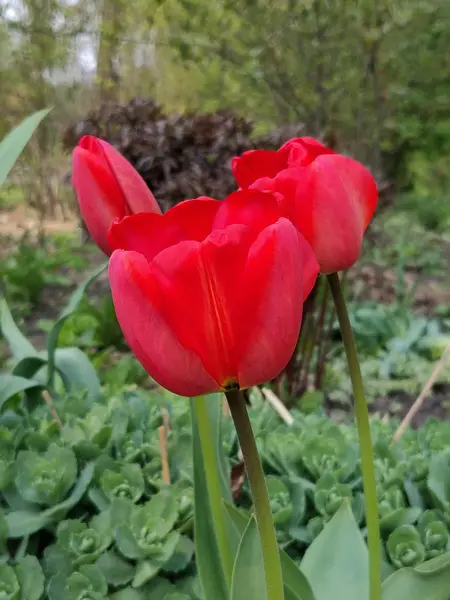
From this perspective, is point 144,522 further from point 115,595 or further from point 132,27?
point 132,27

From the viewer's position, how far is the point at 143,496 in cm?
103

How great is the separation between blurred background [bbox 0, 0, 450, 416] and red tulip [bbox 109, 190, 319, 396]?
65.8 inches

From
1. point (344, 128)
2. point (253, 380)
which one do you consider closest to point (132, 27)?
point (344, 128)

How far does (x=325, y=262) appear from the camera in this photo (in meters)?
0.59

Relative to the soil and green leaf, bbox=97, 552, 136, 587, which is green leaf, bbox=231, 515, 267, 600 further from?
the soil

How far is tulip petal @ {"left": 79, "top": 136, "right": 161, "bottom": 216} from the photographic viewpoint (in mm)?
591

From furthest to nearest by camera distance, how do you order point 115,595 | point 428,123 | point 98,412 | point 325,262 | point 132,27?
1. point 428,123
2. point 132,27
3. point 98,412
4. point 115,595
5. point 325,262

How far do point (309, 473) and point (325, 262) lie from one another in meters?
0.60

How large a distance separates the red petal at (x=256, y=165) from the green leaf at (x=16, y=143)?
0.46m

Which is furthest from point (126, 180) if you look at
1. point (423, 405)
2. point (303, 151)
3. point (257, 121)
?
point (257, 121)

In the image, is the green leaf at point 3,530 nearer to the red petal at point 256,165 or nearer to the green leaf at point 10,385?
the green leaf at point 10,385

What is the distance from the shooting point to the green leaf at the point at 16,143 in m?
0.93

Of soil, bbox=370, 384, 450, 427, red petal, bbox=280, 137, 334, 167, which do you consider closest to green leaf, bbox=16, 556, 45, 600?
red petal, bbox=280, 137, 334, 167

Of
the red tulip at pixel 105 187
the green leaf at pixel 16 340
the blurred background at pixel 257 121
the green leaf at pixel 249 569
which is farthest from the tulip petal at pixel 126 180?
the blurred background at pixel 257 121
